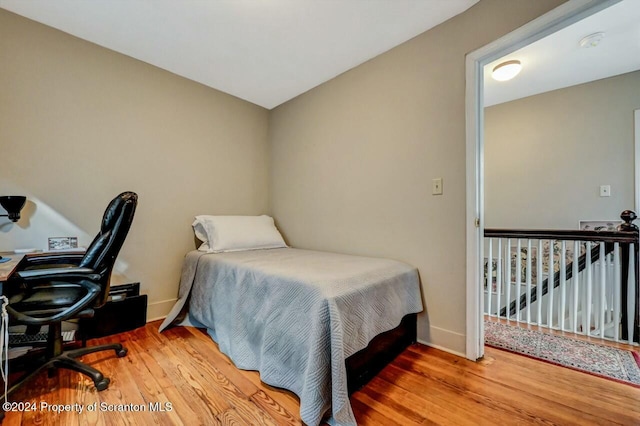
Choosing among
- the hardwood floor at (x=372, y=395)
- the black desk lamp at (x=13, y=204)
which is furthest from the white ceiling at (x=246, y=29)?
the hardwood floor at (x=372, y=395)

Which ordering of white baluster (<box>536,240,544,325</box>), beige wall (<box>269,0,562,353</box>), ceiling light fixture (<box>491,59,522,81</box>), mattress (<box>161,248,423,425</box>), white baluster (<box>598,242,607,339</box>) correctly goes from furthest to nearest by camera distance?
ceiling light fixture (<box>491,59,522,81</box>)
white baluster (<box>536,240,544,325</box>)
white baluster (<box>598,242,607,339</box>)
beige wall (<box>269,0,562,353</box>)
mattress (<box>161,248,423,425</box>)

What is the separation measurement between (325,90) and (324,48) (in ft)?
1.70

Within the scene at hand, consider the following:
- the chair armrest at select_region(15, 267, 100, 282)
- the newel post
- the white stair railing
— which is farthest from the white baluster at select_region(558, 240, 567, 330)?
the chair armrest at select_region(15, 267, 100, 282)

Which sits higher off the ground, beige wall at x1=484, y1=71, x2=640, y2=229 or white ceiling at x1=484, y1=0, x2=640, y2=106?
white ceiling at x1=484, y1=0, x2=640, y2=106

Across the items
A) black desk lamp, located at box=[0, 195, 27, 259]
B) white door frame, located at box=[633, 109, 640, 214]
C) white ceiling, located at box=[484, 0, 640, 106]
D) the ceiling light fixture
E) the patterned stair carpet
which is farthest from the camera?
white door frame, located at box=[633, 109, 640, 214]

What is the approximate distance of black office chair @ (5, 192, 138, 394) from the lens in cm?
132

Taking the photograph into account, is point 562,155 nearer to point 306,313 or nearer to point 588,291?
point 588,291

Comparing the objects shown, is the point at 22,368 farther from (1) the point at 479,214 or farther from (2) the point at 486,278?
(2) the point at 486,278

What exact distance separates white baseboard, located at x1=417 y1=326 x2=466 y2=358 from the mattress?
199 mm

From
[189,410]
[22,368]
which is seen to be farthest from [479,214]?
[22,368]

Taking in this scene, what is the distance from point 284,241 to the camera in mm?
3068

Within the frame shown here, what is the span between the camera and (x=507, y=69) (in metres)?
2.44

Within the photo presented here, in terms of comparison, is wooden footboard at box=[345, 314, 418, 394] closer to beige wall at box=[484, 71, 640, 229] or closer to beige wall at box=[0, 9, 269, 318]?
beige wall at box=[0, 9, 269, 318]

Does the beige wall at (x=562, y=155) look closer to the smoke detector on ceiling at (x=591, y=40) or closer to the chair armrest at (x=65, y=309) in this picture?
the smoke detector on ceiling at (x=591, y=40)
